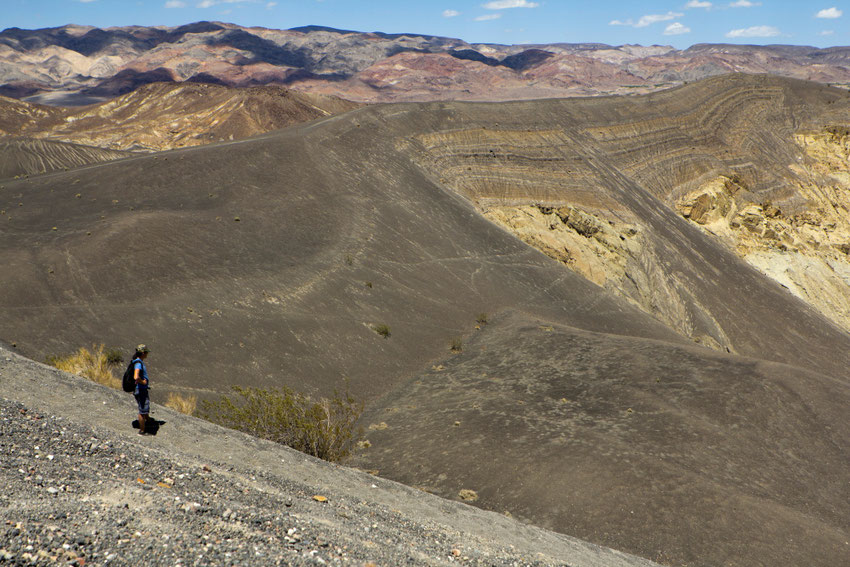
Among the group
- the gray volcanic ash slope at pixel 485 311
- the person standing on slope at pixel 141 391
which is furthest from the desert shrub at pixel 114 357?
the person standing on slope at pixel 141 391

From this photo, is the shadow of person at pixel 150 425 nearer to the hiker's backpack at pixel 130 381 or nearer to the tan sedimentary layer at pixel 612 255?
the hiker's backpack at pixel 130 381

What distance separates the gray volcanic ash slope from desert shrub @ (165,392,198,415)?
1043 millimetres

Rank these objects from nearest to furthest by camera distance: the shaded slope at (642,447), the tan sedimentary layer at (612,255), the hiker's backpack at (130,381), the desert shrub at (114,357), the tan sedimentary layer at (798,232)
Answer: the hiker's backpack at (130,381) < the shaded slope at (642,447) < the desert shrub at (114,357) < the tan sedimentary layer at (612,255) < the tan sedimentary layer at (798,232)

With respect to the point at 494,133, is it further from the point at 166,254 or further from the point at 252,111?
the point at 252,111

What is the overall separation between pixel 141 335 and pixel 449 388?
9341 millimetres

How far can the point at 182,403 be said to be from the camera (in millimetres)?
14781

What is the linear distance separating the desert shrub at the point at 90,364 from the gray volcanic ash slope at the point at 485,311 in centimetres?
101

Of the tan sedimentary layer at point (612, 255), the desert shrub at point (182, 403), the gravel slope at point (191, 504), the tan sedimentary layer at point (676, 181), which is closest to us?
the gravel slope at point (191, 504)

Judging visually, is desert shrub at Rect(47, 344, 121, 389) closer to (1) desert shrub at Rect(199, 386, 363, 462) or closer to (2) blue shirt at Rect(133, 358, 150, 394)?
(1) desert shrub at Rect(199, 386, 363, 462)

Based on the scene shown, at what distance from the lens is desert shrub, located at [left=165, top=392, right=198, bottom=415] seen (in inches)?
573

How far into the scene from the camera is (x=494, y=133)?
4256 centimetres

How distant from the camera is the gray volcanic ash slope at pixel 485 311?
565 inches

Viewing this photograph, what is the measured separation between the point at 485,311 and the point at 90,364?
15.8 meters

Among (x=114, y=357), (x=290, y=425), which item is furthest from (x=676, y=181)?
(x=114, y=357)
